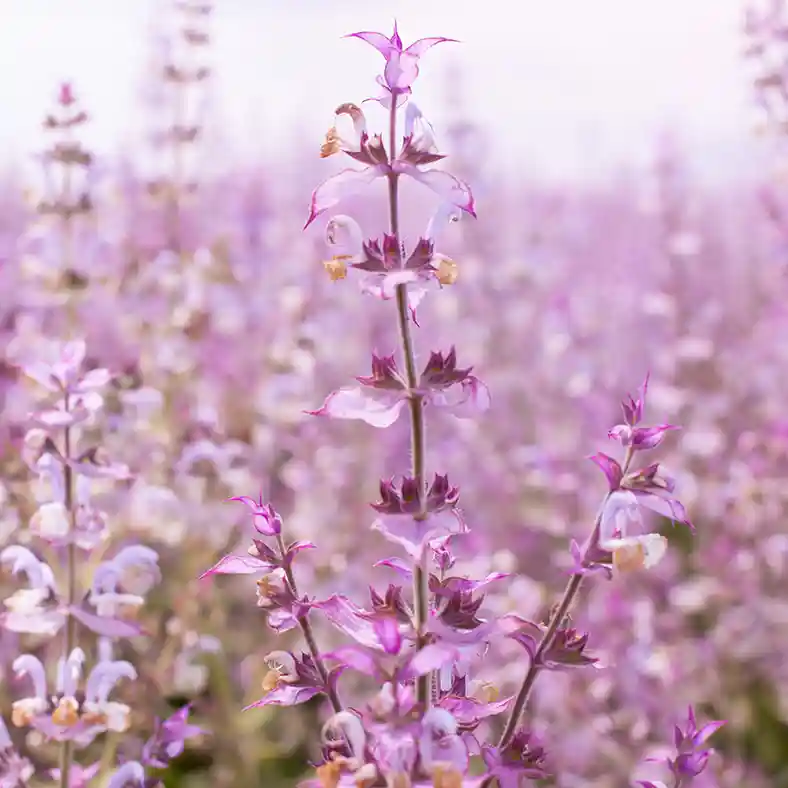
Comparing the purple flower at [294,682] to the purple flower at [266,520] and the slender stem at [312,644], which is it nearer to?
the slender stem at [312,644]

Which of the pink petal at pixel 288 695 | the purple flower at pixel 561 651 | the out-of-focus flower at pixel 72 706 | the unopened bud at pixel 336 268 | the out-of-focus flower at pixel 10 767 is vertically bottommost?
the out-of-focus flower at pixel 10 767

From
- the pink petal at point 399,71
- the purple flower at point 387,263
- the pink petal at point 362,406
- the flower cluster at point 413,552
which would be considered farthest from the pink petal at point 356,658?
the pink petal at point 399,71

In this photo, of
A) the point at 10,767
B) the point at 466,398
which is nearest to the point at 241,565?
the point at 466,398

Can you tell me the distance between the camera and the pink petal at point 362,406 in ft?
3.78

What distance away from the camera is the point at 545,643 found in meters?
1.22

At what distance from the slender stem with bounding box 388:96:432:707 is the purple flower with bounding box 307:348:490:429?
0.02 meters

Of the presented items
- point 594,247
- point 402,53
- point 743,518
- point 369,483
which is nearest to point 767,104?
point 743,518

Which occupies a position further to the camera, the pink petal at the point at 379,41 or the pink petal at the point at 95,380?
the pink petal at the point at 95,380

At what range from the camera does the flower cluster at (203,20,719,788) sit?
1.09m

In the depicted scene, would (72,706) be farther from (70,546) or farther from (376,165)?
(376,165)

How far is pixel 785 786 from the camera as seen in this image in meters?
3.52

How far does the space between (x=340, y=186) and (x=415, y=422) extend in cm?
26

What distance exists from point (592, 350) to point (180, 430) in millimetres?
2475

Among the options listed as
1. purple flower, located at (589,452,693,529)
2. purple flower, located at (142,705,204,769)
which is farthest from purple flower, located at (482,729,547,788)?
purple flower, located at (142,705,204,769)
